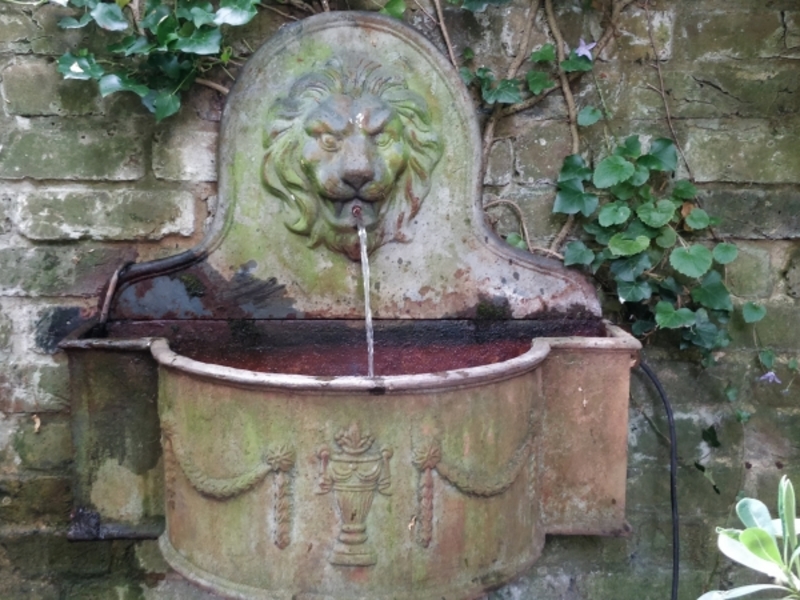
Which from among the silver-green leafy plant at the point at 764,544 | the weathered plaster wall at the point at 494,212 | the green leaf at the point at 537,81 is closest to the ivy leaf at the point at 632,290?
the weathered plaster wall at the point at 494,212

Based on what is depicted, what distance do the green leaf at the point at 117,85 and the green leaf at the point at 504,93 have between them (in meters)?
0.88

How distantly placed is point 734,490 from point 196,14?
1968 mm

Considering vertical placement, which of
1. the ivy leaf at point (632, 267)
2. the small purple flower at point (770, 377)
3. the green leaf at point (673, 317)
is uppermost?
the ivy leaf at point (632, 267)

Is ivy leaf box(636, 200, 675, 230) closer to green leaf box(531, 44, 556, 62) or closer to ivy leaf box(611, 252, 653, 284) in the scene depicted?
ivy leaf box(611, 252, 653, 284)

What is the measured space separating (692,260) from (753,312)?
260 mm

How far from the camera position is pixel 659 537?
2385 mm

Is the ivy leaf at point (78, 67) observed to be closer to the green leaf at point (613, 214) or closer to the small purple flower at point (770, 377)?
the green leaf at point (613, 214)

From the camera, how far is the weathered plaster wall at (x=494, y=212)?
2.18 metres

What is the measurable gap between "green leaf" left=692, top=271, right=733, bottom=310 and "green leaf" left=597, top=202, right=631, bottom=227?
0.29 m

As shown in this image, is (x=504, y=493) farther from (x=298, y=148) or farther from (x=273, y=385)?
(x=298, y=148)

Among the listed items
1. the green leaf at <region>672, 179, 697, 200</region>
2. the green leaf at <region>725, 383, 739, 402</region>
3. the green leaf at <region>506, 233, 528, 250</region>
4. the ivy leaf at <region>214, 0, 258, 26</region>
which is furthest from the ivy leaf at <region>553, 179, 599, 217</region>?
the ivy leaf at <region>214, 0, 258, 26</region>

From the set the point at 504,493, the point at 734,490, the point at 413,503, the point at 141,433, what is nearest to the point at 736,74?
the point at 734,490

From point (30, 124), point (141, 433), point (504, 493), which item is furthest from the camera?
point (30, 124)

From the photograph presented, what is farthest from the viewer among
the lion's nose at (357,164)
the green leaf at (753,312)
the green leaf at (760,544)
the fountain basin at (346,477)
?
the green leaf at (753,312)
